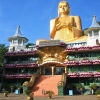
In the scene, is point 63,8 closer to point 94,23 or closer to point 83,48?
point 94,23

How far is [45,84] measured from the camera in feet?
105

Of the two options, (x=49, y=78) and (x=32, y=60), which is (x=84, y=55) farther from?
(x=32, y=60)

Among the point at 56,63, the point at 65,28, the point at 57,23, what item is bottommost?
the point at 56,63

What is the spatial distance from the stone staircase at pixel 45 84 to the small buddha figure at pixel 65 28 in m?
13.8

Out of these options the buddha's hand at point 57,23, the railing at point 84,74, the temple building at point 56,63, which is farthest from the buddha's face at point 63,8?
the railing at point 84,74

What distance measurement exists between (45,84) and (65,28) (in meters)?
19.3

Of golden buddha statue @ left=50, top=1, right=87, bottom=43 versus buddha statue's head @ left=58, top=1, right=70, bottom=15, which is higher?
buddha statue's head @ left=58, top=1, right=70, bottom=15

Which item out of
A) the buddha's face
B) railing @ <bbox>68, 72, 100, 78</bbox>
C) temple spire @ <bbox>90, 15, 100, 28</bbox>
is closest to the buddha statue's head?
the buddha's face

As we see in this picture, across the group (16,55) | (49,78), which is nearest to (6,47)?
(16,55)

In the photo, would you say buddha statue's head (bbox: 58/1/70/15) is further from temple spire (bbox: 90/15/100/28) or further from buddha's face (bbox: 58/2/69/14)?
temple spire (bbox: 90/15/100/28)

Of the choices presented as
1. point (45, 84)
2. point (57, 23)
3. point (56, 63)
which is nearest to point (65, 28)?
point (57, 23)

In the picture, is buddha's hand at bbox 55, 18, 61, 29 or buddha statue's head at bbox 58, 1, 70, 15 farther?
buddha statue's head at bbox 58, 1, 70, 15

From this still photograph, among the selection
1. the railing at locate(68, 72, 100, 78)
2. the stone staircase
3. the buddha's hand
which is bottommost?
the stone staircase

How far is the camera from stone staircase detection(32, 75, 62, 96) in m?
30.3
